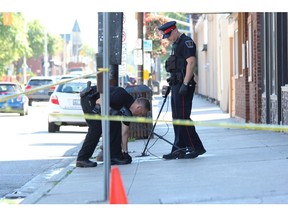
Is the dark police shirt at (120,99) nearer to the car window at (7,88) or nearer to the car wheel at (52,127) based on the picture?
the car wheel at (52,127)

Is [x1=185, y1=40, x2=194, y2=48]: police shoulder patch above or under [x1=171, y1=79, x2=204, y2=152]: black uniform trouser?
above

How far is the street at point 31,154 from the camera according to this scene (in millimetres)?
12195

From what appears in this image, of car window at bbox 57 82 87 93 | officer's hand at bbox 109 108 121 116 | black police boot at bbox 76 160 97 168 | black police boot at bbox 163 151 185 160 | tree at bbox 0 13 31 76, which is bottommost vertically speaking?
black police boot at bbox 76 160 97 168

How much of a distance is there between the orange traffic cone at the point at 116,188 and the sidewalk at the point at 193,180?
731 millimetres

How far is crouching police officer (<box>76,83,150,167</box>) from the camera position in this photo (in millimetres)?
12164

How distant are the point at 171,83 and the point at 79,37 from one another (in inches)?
7219

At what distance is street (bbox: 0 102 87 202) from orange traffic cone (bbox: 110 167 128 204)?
8.97 ft

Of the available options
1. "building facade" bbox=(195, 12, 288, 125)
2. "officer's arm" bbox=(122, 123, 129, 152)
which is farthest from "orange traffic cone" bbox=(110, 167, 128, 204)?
"building facade" bbox=(195, 12, 288, 125)

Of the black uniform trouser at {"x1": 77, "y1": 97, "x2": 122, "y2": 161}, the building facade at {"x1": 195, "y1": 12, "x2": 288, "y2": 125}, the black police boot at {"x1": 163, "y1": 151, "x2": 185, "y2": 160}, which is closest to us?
→ the black uniform trouser at {"x1": 77, "y1": 97, "x2": 122, "y2": 161}

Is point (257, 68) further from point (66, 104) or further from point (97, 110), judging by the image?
point (97, 110)

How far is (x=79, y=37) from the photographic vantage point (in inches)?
7682

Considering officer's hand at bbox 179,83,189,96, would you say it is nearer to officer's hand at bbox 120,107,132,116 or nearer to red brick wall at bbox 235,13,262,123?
officer's hand at bbox 120,107,132,116

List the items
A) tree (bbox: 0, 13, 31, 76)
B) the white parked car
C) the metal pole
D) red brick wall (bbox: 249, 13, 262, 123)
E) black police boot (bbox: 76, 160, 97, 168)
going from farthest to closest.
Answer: tree (bbox: 0, 13, 31, 76), the white parked car, red brick wall (bbox: 249, 13, 262, 123), black police boot (bbox: 76, 160, 97, 168), the metal pole

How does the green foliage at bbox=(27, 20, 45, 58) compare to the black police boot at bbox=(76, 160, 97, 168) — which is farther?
the green foliage at bbox=(27, 20, 45, 58)
